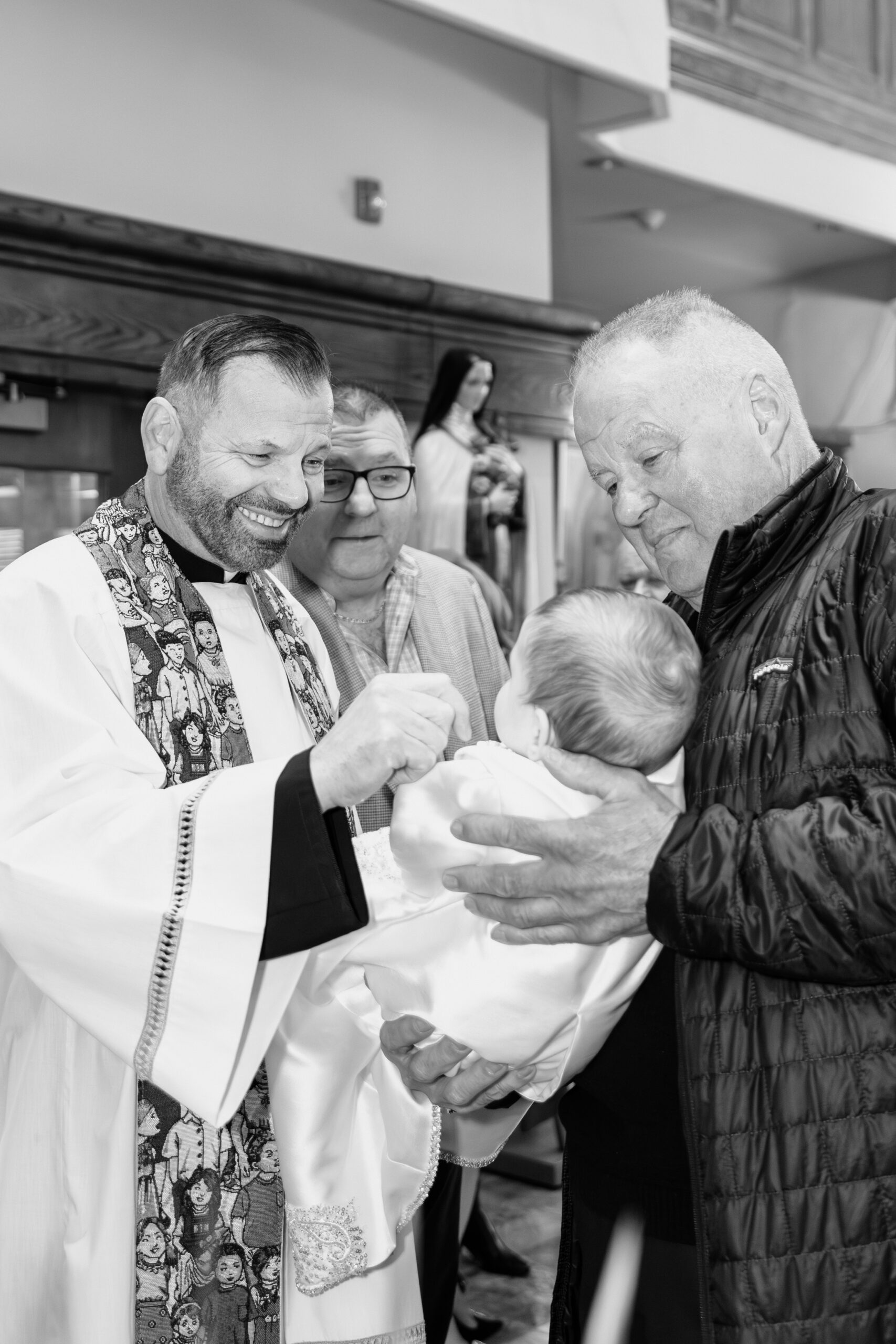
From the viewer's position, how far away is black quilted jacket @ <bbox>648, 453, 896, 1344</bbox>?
1.45m

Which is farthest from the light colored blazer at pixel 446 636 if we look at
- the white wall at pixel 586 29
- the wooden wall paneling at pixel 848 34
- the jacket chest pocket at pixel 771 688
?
the wooden wall paneling at pixel 848 34

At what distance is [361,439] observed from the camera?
3.11 m

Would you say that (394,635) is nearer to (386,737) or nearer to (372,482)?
(372,482)

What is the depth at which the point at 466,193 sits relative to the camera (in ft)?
19.5

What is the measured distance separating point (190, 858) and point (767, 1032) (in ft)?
2.37

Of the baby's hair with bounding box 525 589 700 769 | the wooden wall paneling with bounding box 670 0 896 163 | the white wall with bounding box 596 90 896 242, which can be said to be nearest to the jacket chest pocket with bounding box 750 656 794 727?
the baby's hair with bounding box 525 589 700 769

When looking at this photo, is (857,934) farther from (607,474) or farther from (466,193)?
(466,193)

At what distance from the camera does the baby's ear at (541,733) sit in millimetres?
1721

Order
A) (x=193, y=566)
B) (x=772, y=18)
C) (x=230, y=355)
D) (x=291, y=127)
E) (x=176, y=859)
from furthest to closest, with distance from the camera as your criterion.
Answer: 1. (x=772, y=18)
2. (x=291, y=127)
3. (x=193, y=566)
4. (x=230, y=355)
5. (x=176, y=859)

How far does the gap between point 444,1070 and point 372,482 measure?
1.58 meters

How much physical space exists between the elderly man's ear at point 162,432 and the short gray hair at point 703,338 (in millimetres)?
626

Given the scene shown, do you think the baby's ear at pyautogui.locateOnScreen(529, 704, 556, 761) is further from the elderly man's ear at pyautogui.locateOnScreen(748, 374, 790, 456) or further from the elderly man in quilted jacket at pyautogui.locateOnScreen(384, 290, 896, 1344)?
the elderly man's ear at pyautogui.locateOnScreen(748, 374, 790, 456)

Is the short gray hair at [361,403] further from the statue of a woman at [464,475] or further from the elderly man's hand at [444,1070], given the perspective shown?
the statue of a woman at [464,475]

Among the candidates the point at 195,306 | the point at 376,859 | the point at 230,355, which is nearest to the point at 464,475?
the point at 195,306
